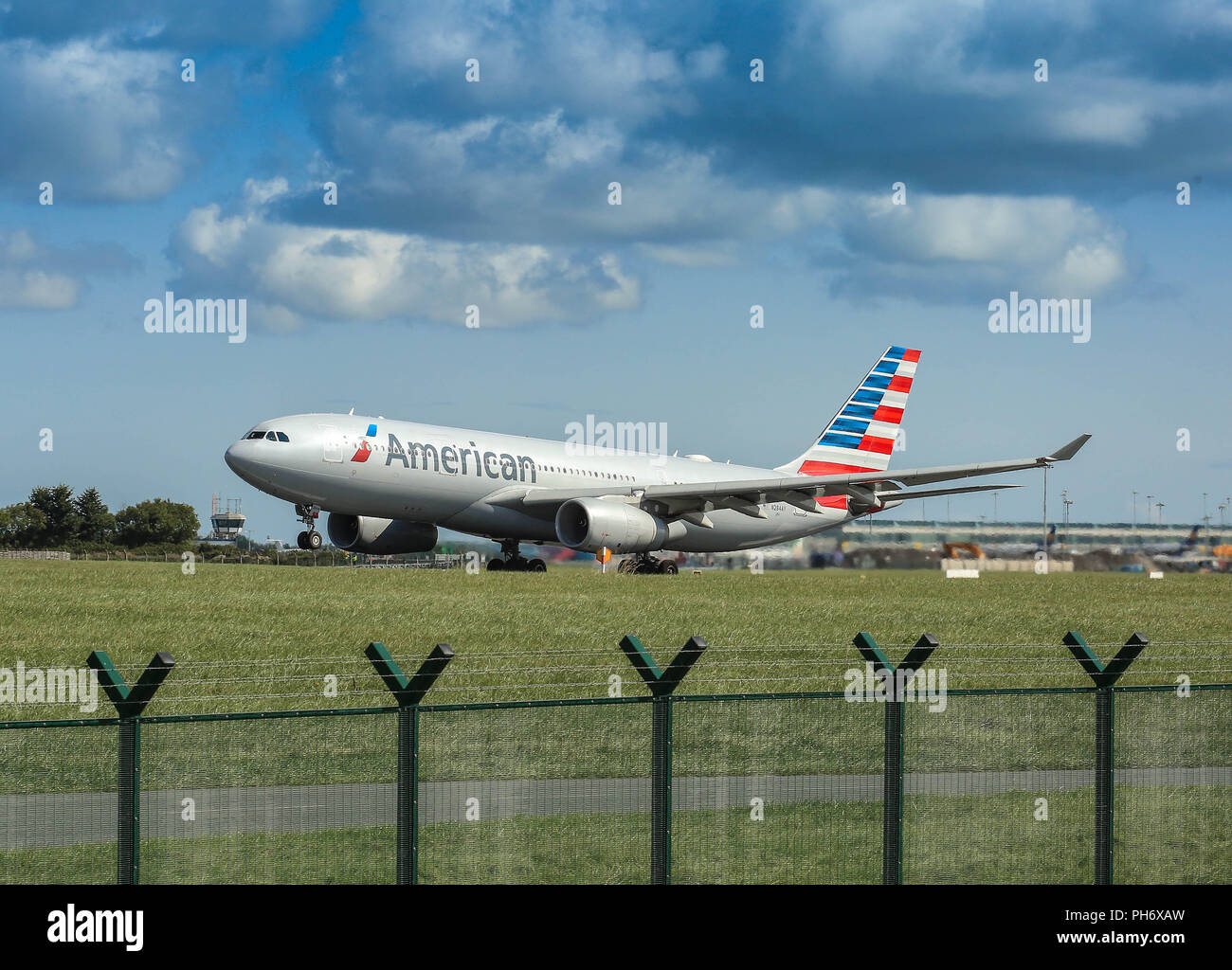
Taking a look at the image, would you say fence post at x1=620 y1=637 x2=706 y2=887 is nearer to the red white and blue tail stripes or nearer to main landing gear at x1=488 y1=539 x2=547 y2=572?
main landing gear at x1=488 y1=539 x2=547 y2=572

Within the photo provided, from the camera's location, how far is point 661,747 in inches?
418

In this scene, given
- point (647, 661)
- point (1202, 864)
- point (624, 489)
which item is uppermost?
point (624, 489)

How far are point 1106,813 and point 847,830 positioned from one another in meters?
2.20

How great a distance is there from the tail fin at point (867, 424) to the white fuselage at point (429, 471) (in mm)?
11123

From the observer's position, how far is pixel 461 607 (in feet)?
92.7

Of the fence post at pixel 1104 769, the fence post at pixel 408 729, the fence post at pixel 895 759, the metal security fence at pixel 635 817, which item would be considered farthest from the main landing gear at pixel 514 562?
the fence post at pixel 408 729

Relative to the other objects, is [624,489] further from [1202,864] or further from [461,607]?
[1202,864]

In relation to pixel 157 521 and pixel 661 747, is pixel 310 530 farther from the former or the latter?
pixel 157 521

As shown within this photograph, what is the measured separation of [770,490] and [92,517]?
81.8 meters

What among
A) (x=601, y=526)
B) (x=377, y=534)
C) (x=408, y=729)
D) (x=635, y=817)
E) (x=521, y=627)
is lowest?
(x=635, y=817)

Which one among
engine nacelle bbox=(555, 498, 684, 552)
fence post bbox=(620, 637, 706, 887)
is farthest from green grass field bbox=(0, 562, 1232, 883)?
engine nacelle bbox=(555, 498, 684, 552)

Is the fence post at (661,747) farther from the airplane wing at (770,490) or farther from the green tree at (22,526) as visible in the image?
the green tree at (22,526)

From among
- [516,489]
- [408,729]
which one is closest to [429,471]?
[516,489]
